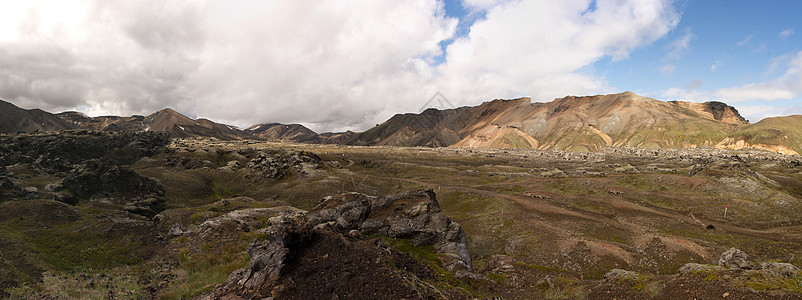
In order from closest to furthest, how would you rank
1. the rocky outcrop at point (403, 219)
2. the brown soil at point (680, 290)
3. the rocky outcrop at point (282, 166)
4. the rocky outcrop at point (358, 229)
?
the brown soil at point (680, 290) < the rocky outcrop at point (358, 229) < the rocky outcrop at point (403, 219) < the rocky outcrop at point (282, 166)

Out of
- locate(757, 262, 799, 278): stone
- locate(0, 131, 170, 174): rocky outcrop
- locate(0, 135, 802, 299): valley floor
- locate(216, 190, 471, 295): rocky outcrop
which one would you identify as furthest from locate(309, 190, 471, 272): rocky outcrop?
locate(0, 131, 170, 174): rocky outcrop

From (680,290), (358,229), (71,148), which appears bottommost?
(358,229)

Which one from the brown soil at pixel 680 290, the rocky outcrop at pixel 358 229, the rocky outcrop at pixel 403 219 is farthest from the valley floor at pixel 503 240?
the rocky outcrop at pixel 403 219

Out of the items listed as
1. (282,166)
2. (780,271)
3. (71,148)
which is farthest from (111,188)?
(780,271)

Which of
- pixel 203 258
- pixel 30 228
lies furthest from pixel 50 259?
pixel 203 258

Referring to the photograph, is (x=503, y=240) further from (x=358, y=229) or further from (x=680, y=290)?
(x=680, y=290)

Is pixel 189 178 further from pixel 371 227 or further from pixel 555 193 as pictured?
pixel 555 193

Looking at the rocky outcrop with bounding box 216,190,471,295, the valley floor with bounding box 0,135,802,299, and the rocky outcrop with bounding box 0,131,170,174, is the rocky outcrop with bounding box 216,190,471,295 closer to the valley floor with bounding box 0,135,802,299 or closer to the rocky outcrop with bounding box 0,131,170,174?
the valley floor with bounding box 0,135,802,299

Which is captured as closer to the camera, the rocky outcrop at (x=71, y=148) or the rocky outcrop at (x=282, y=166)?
the rocky outcrop at (x=71, y=148)

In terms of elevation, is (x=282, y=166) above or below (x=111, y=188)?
above

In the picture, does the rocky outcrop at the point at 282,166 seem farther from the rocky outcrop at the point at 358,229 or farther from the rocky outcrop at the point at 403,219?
the rocky outcrop at the point at 403,219

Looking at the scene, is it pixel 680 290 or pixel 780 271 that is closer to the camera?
pixel 680 290

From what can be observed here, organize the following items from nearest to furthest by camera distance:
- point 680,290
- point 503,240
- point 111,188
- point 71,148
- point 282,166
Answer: point 680,290, point 503,240, point 111,188, point 282,166, point 71,148

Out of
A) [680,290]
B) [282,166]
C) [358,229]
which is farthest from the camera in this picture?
[282,166]
